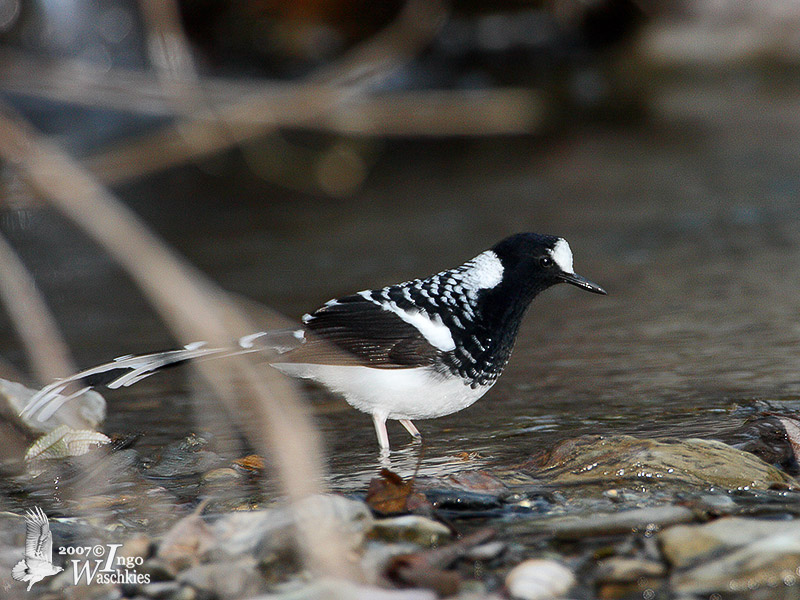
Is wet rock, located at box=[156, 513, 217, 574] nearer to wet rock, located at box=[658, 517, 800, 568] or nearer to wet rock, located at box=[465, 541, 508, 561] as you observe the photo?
wet rock, located at box=[465, 541, 508, 561]

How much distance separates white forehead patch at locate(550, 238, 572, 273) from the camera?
4465mm

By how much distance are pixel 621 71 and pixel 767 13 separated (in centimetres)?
226

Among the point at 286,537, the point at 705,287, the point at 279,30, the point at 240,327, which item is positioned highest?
the point at 279,30

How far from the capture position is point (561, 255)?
446 centimetres

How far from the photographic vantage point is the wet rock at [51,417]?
14.6 feet

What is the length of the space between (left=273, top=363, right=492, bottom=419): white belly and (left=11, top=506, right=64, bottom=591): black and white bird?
1.31 meters

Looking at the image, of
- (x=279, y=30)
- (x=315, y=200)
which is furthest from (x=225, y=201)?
(x=279, y=30)

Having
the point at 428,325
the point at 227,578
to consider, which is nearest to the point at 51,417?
the point at 428,325

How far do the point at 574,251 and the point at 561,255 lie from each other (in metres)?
3.89

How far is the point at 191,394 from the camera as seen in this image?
5.53 m

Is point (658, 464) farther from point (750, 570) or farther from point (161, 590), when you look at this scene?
point (161, 590)

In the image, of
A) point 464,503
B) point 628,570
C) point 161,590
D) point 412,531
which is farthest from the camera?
point 464,503

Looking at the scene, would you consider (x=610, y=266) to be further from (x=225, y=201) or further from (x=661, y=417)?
(x=225, y=201)

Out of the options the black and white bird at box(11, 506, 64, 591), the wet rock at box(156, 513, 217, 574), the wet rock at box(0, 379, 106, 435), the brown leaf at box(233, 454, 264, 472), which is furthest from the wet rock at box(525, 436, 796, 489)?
the wet rock at box(0, 379, 106, 435)
